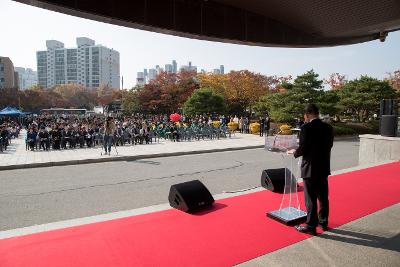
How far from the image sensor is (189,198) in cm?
605

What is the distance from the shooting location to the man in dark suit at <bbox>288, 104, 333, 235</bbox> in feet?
15.1

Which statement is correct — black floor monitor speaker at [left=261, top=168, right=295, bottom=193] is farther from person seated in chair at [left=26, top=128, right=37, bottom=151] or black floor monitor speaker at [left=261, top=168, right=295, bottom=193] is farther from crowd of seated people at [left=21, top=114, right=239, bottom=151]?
person seated in chair at [left=26, top=128, right=37, bottom=151]

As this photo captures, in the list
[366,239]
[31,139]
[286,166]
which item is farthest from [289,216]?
[31,139]

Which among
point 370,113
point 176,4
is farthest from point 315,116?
point 370,113

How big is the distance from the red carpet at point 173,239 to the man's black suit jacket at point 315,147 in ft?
3.43

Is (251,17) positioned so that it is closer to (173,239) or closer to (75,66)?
(173,239)

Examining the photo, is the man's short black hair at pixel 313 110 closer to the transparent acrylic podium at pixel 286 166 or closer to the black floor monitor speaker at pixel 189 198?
the transparent acrylic podium at pixel 286 166

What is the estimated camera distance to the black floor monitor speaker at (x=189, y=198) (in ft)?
19.8

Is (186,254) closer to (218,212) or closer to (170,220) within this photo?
(170,220)

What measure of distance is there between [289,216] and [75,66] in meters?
176

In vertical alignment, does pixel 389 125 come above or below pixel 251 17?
below

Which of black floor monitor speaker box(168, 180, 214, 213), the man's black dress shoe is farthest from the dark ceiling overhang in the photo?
the man's black dress shoe

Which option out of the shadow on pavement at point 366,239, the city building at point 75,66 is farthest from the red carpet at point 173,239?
the city building at point 75,66

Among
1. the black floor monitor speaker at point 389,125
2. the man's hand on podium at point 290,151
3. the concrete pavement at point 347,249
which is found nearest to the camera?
the concrete pavement at point 347,249
